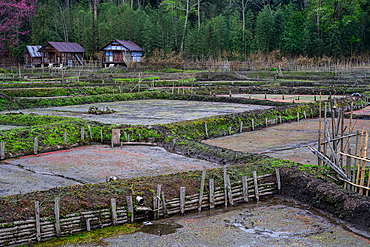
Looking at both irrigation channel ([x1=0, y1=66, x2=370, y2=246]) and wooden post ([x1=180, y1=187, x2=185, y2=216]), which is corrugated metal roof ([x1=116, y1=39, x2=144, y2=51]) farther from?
wooden post ([x1=180, y1=187, x2=185, y2=216])

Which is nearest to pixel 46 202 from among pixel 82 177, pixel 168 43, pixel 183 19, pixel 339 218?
pixel 82 177

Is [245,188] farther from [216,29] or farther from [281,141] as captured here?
[216,29]

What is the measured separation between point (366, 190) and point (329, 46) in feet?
149

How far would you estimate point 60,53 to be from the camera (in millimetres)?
51844

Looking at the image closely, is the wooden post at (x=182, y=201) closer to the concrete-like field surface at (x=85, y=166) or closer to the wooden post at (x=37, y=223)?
the concrete-like field surface at (x=85, y=166)

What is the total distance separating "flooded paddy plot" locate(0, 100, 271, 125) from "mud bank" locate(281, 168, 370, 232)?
308 inches

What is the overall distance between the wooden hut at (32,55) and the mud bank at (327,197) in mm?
50434

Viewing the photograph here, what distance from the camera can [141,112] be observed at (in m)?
18.9

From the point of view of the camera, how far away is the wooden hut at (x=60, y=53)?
51.3 m

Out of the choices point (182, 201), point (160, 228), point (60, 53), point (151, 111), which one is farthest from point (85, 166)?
point (60, 53)

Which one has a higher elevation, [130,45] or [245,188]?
[130,45]

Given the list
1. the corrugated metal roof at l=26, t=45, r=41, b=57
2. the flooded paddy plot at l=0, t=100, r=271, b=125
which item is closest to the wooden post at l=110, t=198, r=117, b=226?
the flooded paddy plot at l=0, t=100, r=271, b=125

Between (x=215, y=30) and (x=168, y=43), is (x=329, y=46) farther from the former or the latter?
(x=168, y=43)

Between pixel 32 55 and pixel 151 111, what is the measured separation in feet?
131
